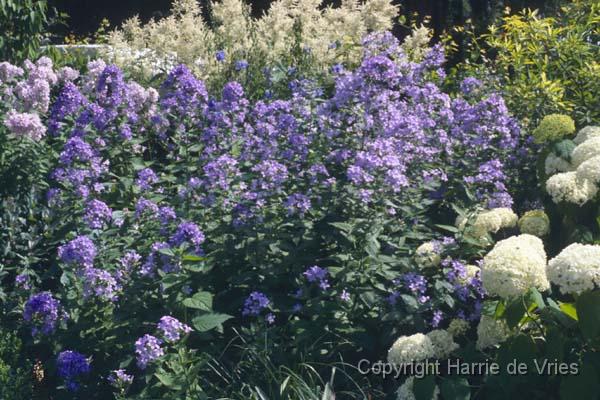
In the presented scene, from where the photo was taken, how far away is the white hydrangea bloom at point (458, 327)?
13.4 feet

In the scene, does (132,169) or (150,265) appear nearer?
(150,265)

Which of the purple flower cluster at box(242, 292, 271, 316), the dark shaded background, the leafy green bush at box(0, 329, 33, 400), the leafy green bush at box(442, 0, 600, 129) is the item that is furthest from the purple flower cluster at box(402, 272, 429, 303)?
the dark shaded background

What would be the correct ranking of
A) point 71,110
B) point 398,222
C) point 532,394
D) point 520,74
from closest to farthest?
point 532,394 < point 398,222 < point 71,110 < point 520,74

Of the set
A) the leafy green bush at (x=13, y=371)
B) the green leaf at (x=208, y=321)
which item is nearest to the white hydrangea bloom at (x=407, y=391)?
the green leaf at (x=208, y=321)

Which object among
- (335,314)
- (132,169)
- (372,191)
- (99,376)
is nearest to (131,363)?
(99,376)

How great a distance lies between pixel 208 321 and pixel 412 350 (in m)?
0.94

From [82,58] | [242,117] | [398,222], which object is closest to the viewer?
[398,222]

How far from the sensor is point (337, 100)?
4734mm

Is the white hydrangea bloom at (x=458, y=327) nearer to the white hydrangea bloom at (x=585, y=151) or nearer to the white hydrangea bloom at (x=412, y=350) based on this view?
the white hydrangea bloom at (x=412, y=350)

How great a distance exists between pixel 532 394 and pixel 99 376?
1.97 metres

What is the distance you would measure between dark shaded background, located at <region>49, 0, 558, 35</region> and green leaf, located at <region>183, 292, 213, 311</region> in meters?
7.23

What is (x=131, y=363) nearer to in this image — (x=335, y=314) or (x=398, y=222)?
(x=335, y=314)

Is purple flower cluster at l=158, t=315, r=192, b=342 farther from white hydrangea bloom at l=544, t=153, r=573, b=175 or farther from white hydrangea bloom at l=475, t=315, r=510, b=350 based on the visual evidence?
white hydrangea bloom at l=544, t=153, r=573, b=175

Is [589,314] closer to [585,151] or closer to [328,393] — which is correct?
[328,393]
